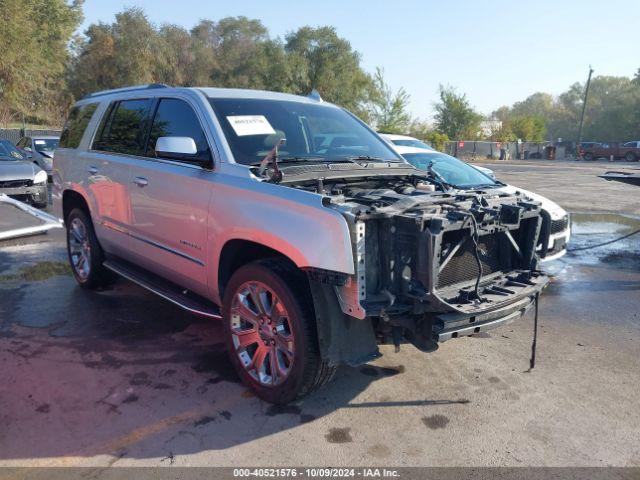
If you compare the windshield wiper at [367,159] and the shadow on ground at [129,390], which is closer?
the shadow on ground at [129,390]

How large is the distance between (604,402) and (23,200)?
39.1ft

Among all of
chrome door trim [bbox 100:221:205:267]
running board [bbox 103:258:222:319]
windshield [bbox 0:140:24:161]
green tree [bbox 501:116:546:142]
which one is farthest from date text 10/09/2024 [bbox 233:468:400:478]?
green tree [bbox 501:116:546:142]

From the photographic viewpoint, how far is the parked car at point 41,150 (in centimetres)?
1634

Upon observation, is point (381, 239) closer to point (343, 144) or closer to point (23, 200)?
point (343, 144)

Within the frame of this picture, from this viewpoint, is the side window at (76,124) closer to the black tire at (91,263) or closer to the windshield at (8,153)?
the black tire at (91,263)

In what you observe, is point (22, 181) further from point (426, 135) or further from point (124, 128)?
point (426, 135)

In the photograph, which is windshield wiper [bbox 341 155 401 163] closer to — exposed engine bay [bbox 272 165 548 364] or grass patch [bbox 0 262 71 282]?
exposed engine bay [bbox 272 165 548 364]

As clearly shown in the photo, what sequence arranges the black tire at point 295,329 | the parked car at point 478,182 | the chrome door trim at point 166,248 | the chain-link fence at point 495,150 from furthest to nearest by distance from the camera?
the chain-link fence at point 495,150, the parked car at point 478,182, the chrome door trim at point 166,248, the black tire at point 295,329

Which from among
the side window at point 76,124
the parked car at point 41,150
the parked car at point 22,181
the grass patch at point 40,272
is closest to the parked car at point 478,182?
the side window at point 76,124

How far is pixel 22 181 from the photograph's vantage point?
38.7 ft

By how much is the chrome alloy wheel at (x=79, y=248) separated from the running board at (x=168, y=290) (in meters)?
0.58

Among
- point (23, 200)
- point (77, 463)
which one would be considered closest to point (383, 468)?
point (77, 463)

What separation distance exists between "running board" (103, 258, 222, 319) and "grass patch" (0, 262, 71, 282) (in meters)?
1.55

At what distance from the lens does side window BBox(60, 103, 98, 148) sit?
6.10m
